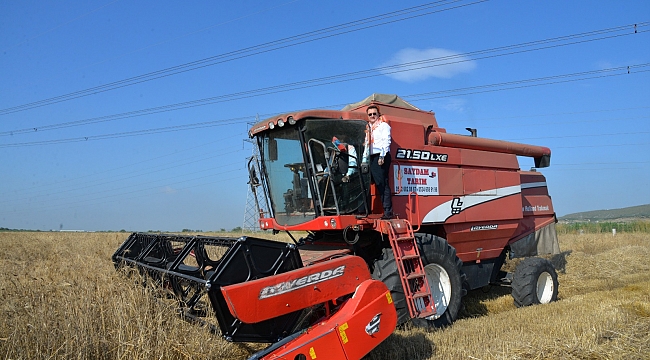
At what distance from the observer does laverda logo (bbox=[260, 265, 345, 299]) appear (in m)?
3.76

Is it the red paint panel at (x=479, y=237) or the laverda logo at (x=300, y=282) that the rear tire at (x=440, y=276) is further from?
the laverda logo at (x=300, y=282)

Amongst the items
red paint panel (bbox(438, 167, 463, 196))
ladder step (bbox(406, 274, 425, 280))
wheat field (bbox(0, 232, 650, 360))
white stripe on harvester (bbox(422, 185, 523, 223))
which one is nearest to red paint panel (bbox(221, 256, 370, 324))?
wheat field (bbox(0, 232, 650, 360))

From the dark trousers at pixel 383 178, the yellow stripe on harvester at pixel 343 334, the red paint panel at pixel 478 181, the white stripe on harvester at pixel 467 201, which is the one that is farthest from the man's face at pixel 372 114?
the yellow stripe on harvester at pixel 343 334

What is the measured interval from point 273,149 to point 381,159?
4.67 ft

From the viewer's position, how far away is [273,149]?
625cm

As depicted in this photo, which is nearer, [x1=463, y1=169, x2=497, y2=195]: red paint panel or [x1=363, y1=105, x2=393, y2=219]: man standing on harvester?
[x1=363, y1=105, x2=393, y2=219]: man standing on harvester

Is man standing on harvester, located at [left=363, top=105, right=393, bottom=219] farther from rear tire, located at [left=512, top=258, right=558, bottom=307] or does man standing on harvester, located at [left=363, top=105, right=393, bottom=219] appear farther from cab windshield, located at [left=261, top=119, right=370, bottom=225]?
rear tire, located at [left=512, top=258, right=558, bottom=307]

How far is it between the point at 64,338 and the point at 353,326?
7.39ft

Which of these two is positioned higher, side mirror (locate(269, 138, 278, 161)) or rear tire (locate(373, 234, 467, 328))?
side mirror (locate(269, 138, 278, 161))

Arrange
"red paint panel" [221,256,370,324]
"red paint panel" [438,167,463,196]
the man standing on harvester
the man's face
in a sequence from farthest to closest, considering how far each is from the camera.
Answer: "red paint panel" [438,167,463,196], the man's face, the man standing on harvester, "red paint panel" [221,256,370,324]

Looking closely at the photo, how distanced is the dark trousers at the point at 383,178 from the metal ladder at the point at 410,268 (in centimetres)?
21

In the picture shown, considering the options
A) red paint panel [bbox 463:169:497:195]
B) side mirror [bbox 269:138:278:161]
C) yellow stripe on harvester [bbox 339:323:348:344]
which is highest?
side mirror [bbox 269:138:278:161]

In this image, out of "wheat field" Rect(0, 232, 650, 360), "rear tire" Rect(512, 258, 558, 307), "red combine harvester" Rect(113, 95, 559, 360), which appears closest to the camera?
"wheat field" Rect(0, 232, 650, 360)

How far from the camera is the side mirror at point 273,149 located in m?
6.21
